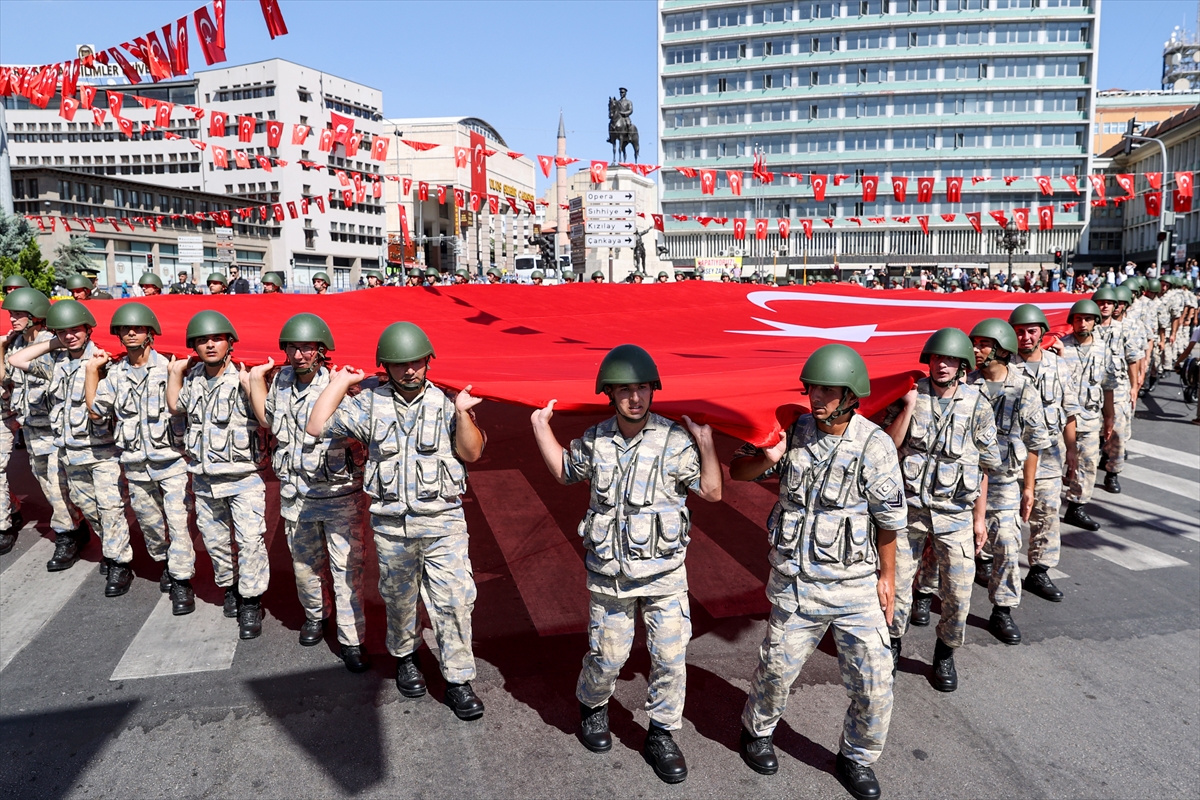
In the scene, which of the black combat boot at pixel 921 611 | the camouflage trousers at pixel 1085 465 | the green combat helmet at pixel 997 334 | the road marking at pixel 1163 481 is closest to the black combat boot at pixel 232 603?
the black combat boot at pixel 921 611

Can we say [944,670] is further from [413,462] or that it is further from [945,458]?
[413,462]

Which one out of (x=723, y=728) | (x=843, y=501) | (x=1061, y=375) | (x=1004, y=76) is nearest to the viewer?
(x=843, y=501)

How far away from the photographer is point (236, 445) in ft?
17.8

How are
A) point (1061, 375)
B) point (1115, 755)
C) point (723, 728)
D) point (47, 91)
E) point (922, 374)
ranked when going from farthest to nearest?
point (47, 91), point (1061, 375), point (922, 374), point (723, 728), point (1115, 755)

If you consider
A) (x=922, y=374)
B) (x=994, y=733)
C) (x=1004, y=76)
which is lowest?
(x=994, y=733)

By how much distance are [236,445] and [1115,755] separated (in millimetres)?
5606

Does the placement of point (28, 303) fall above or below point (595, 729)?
above

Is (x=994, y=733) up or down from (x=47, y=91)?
down

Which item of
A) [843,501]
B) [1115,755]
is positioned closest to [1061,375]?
[1115,755]

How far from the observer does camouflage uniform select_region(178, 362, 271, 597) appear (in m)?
5.43

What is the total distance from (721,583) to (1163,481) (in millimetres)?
6816

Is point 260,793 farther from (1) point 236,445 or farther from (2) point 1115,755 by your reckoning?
(2) point 1115,755

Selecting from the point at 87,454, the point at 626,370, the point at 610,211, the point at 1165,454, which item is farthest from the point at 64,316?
the point at 610,211

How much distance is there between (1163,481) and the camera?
379 inches
